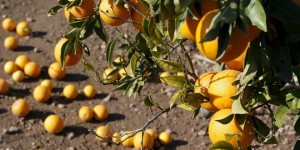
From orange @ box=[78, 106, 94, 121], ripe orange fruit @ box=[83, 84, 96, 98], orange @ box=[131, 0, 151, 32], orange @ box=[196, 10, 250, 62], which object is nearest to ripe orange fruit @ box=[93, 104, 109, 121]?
orange @ box=[78, 106, 94, 121]

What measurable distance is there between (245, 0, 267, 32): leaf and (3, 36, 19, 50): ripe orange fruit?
11.9ft

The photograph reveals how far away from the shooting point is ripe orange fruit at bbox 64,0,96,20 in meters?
1.42

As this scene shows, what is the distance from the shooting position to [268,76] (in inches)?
41.2

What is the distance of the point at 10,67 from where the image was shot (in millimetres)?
3969

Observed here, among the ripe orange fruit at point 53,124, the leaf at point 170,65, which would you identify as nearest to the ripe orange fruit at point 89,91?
the ripe orange fruit at point 53,124

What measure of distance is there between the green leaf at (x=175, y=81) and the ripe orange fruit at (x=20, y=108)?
2.48 m

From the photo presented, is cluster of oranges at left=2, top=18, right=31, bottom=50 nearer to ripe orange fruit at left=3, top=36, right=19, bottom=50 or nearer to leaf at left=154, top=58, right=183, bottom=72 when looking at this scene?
ripe orange fruit at left=3, top=36, right=19, bottom=50

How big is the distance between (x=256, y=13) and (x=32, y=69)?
324 cm

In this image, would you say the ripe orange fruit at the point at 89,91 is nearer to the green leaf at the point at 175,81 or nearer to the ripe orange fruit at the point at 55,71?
the ripe orange fruit at the point at 55,71

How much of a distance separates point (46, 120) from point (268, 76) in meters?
2.65

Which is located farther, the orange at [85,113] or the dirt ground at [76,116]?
the orange at [85,113]

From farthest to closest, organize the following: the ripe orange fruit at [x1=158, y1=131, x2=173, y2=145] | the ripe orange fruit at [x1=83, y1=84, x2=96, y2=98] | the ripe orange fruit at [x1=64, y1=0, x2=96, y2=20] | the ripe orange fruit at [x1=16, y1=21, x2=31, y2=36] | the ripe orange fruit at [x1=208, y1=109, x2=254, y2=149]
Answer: the ripe orange fruit at [x1=16, y1=21, x2=31, y2=36], the ripe orange fruit at [x1=83, y1=84, x2=96, y2=98], the ripe orange fruit at [x1=158, y1=131, x2=173, y2=145], the ripe orange fruit at [x1=64, y1=0, x2=96, y2=20], the ripe orange fruit at [x1=208, y1=109, x2=254, y2=149]

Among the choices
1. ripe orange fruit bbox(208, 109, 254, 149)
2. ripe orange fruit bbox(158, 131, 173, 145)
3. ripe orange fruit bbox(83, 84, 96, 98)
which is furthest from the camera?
ripe orange fruit bbox(83, 84, 96, 98)

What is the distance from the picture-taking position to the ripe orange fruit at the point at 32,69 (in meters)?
3.90
